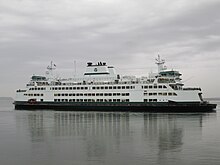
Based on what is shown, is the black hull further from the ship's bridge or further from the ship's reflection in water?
the ship's reflection in water

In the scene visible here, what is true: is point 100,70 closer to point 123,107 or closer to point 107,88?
point 107,88

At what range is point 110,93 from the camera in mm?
61344

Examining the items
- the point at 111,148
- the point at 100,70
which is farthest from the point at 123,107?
the point at 111,148

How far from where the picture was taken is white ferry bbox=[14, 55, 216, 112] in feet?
182

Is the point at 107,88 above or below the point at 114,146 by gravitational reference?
above

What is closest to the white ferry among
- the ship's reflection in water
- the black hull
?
the black hull

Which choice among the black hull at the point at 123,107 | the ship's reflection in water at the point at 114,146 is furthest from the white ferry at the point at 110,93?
the ship's reflection in water at the point at 114,146

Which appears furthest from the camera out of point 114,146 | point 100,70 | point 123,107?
point 100,70

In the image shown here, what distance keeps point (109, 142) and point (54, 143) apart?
4077 millimetres

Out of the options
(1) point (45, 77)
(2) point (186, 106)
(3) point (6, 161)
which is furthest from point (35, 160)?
(1) point (45, 77)

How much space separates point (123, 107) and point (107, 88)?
17.5ft

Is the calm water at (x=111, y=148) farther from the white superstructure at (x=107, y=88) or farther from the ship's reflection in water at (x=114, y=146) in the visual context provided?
the white superstructure at (x=107, y=88)

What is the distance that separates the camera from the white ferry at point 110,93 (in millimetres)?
55406

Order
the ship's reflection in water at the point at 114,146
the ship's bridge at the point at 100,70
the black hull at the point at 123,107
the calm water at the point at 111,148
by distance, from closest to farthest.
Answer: the calm water at the point at 111,148, the ship's reflection in water at the point at 114,146, the black hull at the point at 123,107, the ship's bridge at the point at 100,70
